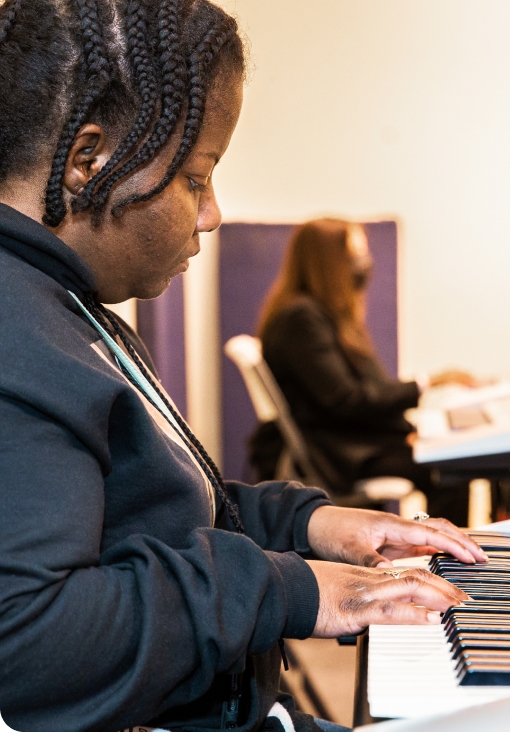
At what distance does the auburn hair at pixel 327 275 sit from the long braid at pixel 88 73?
238 centimetres

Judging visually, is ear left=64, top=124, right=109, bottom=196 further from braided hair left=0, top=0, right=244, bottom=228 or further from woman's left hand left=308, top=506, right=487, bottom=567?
woman's left hand left=308, top=506, right=487, bottom=567

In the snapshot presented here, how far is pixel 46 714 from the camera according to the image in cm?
61

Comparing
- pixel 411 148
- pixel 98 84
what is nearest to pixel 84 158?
pixel 98 84

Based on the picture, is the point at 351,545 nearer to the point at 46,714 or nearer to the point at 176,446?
the point at 176,446

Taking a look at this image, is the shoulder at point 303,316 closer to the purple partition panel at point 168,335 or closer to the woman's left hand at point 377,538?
the purple partition panel at point 168,335

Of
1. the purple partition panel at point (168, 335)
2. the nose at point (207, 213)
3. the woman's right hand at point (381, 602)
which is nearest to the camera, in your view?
the woman's right hand at point (381, 602)

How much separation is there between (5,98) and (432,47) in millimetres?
3712

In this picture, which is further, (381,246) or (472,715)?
(381,246)

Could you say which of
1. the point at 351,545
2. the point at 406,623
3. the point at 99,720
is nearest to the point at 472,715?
the point at 406,623

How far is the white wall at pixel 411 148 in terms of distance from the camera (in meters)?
3.99

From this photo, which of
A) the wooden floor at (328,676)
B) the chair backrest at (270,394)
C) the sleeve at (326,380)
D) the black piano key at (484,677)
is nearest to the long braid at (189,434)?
the black piano key at (484,677)

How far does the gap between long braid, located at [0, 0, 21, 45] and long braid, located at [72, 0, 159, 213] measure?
10cm

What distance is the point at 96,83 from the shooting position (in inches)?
27.9

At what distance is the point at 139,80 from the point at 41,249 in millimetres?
165
